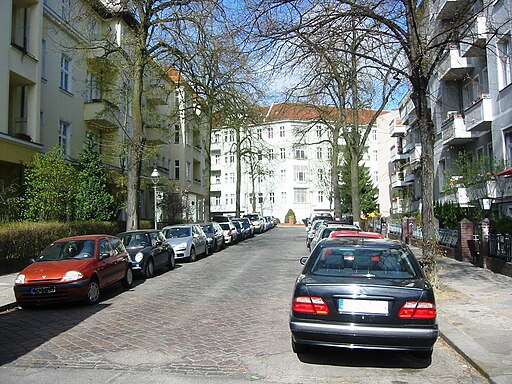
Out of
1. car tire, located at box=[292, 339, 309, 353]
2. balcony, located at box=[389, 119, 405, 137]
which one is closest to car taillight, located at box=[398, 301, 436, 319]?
car tire, located at box=[292, 339, 309, 353]

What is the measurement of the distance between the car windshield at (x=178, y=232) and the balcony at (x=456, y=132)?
1383cm

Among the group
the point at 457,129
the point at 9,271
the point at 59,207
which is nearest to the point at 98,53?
the point at 59,207

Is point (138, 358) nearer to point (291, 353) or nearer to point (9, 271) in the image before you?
point (291, 353)

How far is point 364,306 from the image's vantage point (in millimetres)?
5820

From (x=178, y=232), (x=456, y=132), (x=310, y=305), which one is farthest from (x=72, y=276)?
(x=456, y=132)

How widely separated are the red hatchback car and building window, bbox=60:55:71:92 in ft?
54.1

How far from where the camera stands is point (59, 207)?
19.8 metres

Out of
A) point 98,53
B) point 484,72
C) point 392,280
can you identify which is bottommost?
point 392,280

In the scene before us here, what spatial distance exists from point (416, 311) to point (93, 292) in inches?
291

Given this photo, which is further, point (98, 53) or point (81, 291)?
point (98, 53)

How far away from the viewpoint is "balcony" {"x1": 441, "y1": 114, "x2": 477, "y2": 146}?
25.0 metres

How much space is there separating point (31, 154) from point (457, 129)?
767 inches

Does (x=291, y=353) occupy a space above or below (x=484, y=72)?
below

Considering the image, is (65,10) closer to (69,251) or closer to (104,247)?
(104,247)
